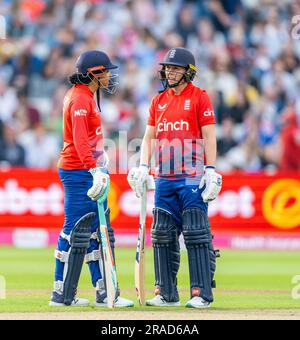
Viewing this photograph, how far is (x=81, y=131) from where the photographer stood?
9125mm

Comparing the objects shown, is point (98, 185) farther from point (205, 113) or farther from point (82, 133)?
point (205, 113)

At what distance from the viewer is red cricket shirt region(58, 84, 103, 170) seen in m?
9.13

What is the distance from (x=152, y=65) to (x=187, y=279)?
8.02 meters

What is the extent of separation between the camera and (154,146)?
971 centimetres

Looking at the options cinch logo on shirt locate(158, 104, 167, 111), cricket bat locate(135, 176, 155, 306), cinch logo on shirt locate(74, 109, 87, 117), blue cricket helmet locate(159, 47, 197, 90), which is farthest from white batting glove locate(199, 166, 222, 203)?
cinch logo on shirt locate(74, 109, 87, 117)

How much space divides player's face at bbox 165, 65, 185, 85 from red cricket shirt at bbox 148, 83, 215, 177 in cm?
12

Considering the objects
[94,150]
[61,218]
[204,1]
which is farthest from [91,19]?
[94,150]

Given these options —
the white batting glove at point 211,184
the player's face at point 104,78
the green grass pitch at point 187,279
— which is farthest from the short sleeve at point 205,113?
the green grass pitch at point 187,279

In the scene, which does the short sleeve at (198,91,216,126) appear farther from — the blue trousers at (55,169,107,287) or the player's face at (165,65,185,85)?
the blue trousers at (55,169,107,287)

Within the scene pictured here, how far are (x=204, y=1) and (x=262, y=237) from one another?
5.77 meters

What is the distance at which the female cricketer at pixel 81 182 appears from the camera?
927cm

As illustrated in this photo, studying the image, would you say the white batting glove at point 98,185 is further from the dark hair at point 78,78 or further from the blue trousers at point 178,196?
the dark hair at point 78,78

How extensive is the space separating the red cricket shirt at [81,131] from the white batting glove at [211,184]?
0.96 meters

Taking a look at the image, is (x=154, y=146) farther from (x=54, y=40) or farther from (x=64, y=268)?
(x=54, y=40)
